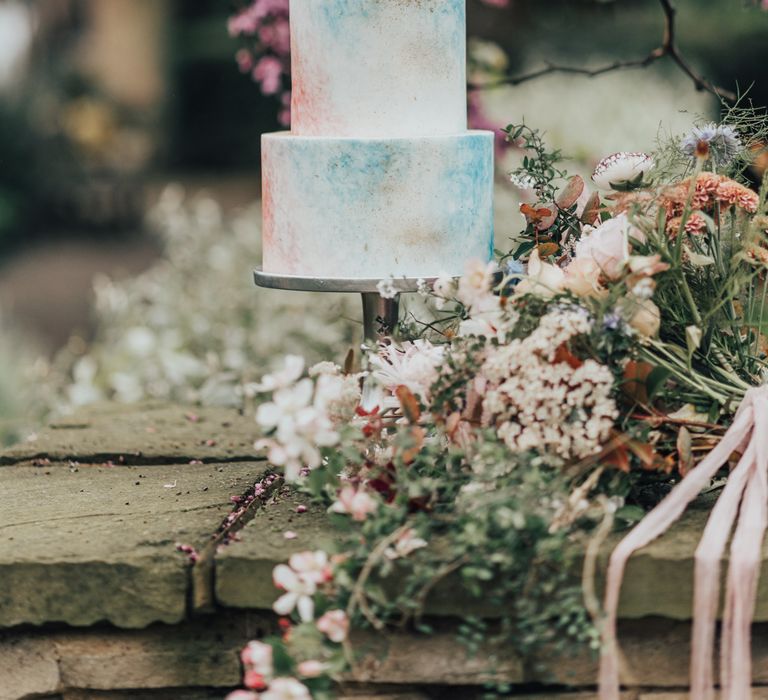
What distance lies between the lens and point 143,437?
252cm

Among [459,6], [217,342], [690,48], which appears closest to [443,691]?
[459,6]

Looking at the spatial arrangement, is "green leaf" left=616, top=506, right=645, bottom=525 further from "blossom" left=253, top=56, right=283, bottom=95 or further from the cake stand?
"blossom" left=253, top=56, right=283, bottom=95

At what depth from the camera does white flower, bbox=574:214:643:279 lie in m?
1.68

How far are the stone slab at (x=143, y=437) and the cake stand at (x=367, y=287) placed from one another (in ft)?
1.42

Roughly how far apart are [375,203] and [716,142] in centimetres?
54

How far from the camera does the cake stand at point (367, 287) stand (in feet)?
6.40

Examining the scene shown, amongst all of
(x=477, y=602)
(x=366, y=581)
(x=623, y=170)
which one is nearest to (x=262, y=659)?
(x=366, y=581)

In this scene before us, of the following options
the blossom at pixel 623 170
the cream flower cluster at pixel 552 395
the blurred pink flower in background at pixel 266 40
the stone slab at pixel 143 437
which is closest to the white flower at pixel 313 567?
the cream flower cluster at pixel 552 395

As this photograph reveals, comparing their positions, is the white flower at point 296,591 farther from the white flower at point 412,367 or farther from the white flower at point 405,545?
the white flower at point 412,367

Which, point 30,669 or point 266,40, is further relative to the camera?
point 266,40

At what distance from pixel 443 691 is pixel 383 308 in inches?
28.4

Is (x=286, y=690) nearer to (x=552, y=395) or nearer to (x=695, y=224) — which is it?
(x=552, y=395)

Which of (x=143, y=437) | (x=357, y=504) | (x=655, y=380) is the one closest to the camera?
(x=357, y=504)

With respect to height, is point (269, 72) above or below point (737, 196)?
above
